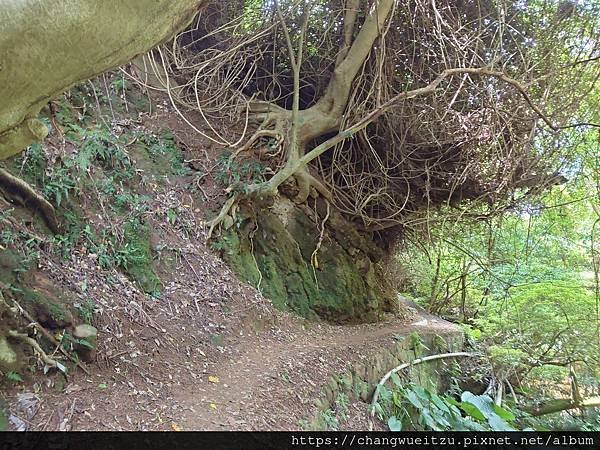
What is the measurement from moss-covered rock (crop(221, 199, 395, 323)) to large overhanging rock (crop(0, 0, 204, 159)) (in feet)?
12.0

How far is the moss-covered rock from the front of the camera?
5.83 meters

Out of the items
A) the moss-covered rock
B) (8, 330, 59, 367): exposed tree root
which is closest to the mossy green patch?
the moss-covered rock

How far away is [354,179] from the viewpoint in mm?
7746

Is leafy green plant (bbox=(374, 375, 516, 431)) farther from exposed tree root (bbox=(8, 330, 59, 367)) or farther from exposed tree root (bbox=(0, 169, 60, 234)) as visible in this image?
exposed tree root (bbox=(0, 169, 60, 234))

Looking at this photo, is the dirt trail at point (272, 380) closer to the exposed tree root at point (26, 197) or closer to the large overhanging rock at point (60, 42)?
the exposed tree root at point (26, 197)

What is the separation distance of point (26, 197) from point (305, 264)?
418 centimetres

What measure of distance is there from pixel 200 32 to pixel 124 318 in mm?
6264

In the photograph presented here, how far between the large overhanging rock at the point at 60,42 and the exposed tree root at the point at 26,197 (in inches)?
58.4

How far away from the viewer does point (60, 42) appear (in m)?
1.59

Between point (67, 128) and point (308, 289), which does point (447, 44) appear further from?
point (67, 128)

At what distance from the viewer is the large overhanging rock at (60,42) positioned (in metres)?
1.48

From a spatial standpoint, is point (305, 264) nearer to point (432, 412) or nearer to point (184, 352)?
point (432, 412)

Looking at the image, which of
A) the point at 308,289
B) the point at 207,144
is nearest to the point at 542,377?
the point at 308,289

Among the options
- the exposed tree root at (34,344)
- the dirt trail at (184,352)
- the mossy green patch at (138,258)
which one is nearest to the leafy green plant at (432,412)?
the dirt trail at (184,352)
